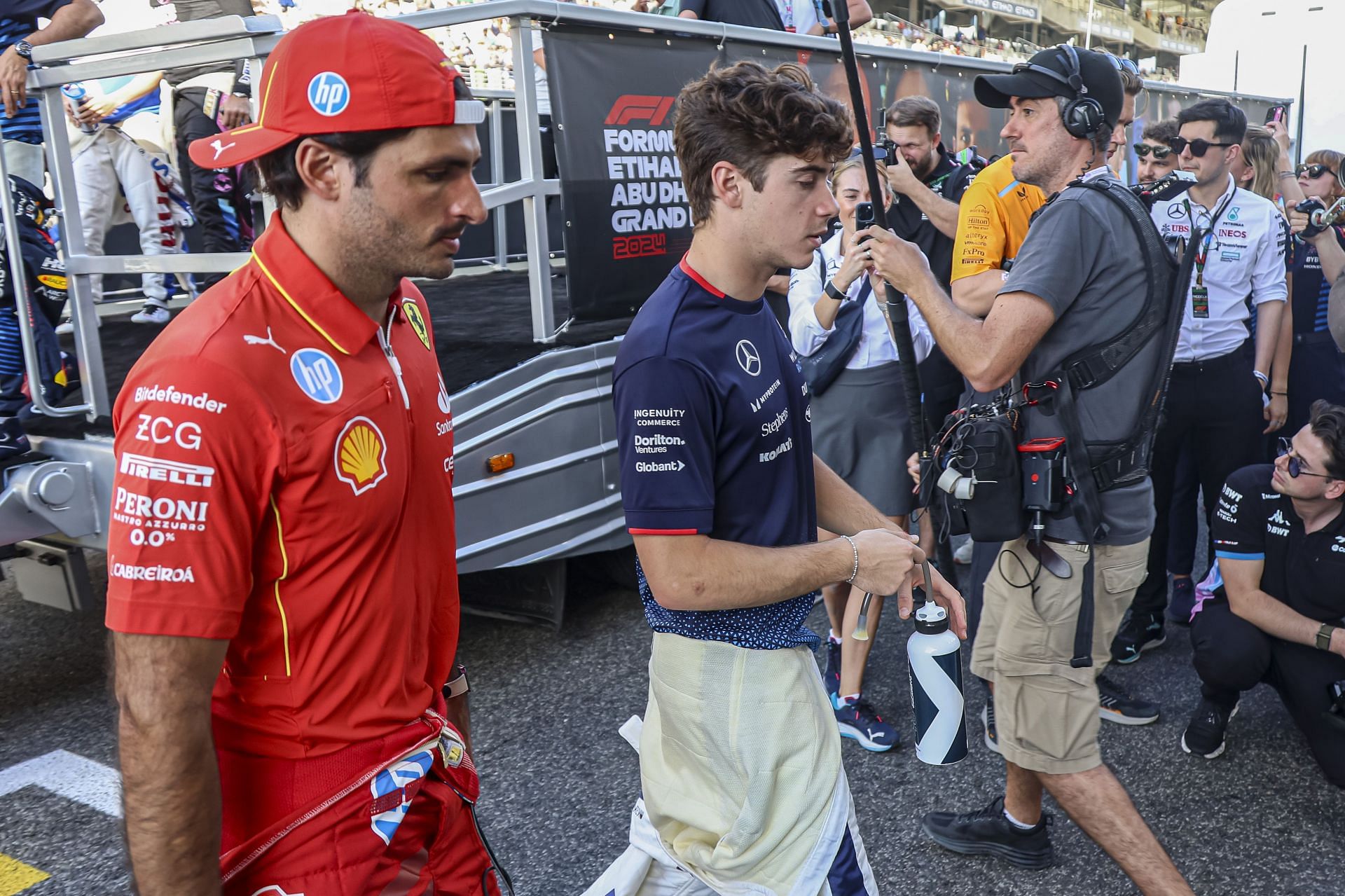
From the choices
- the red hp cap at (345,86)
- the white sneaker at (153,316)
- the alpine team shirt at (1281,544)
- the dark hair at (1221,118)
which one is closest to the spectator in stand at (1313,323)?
the dark hair at (1221,118)

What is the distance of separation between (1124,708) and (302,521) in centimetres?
362

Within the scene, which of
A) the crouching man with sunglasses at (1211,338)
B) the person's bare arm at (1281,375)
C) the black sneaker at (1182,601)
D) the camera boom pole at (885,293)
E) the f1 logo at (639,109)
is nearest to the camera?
the camera boom pole at (885,293)

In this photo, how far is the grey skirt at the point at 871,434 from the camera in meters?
4.36

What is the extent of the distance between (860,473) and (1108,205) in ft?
5.79

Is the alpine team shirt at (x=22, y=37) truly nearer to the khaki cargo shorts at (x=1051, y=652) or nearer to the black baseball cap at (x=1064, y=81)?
the black baseball cap at (x=1064, y=81)

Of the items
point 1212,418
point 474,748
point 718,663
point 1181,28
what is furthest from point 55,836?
point 1181,28

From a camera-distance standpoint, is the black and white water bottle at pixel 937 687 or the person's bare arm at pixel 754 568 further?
the black and white water bottle at pixel 937 687

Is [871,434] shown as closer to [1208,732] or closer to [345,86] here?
[1208,732]

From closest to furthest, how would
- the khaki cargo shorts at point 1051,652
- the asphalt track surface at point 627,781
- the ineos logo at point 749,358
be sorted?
the ineos logo at point 749,358 → the khaki cargo shorts at point 1051,652 → the asphalt track surface at point 627,781

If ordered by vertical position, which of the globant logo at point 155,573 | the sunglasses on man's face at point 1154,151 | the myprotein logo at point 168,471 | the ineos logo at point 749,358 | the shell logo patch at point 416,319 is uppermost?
the sunglasses on man's face at point 1154,151

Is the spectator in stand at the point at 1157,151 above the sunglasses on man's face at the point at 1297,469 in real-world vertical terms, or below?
above

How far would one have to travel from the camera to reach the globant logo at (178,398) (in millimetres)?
1321

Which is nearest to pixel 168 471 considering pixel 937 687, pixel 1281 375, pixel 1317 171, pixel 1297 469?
pixel 937 687

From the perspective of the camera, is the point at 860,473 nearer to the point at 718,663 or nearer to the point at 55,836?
the point at 718,663
